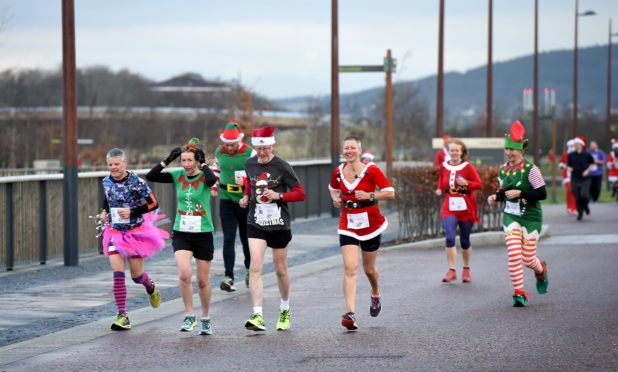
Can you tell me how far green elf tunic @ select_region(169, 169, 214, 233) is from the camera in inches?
440

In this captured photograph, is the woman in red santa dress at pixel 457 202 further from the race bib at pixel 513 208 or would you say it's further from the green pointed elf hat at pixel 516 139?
the green pointed elf hat at pixel 516 139

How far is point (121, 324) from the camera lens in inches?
444

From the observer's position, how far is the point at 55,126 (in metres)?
70.9

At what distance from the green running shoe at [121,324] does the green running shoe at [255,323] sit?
1202 millimetres

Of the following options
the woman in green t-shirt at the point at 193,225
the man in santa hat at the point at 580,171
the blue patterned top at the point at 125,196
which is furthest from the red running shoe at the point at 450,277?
the man in santa hat at the point at 580,171

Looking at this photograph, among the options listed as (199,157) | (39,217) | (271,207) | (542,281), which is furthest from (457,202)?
(39,217)

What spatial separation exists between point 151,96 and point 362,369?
10637cm

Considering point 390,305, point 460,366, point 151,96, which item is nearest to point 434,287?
point 390,305

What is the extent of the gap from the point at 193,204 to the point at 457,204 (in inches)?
191

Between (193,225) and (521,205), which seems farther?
(521,205)

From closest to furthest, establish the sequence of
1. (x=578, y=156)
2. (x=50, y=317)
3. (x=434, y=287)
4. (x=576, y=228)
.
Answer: (x=50, y=317) → (x=434, y=287) → (x=576, y=228) → (x=578, y=156)

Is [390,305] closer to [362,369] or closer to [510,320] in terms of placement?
[510,320]

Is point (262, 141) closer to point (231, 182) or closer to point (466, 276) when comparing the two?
point (231, 182)

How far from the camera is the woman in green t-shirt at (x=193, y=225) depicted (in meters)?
11.1
